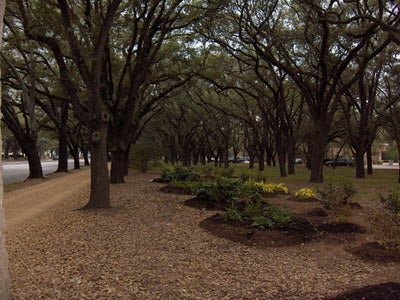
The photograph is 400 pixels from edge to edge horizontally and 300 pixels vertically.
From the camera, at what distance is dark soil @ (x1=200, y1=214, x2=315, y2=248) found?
293 inches

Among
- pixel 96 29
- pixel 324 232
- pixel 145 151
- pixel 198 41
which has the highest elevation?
pixel 198 41

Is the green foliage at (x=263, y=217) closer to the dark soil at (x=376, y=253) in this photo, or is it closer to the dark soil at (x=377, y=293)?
the dark soil at (x=376, y=253)

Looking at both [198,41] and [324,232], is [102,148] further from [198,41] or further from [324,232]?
[198,41]

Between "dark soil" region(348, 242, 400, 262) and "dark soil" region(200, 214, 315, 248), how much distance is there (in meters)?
1.03

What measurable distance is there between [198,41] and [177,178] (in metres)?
7.07

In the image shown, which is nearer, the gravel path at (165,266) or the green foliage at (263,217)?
the gravel path at (165,266)

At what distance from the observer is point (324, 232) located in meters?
8.30

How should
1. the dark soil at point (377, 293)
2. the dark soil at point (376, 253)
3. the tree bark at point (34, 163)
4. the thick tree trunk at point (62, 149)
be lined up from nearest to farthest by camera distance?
the dark soil at point (377, 293) → the dark soil at point (376, 253) → the tree bark at point (34, 163) → the thick tree trunk at point (62, 149)

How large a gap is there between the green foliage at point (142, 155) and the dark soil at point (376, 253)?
67.3ft

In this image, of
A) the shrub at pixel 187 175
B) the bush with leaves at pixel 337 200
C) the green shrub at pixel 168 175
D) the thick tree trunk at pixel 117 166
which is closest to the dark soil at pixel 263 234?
the bush with leaves at pixel 337 200

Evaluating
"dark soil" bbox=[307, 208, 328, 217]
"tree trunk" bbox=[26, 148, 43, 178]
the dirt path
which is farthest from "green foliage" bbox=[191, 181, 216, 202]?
"tree trunk" bbox=[26, 148, 43, 178]

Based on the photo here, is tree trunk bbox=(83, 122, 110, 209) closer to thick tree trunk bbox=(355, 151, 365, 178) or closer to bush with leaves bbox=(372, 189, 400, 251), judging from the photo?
bush with leaves bbox=(372, 189, 400, 251)

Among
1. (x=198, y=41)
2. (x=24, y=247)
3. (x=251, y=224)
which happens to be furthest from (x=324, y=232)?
(x=198, y=41)

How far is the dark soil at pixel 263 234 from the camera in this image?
7449 mm
